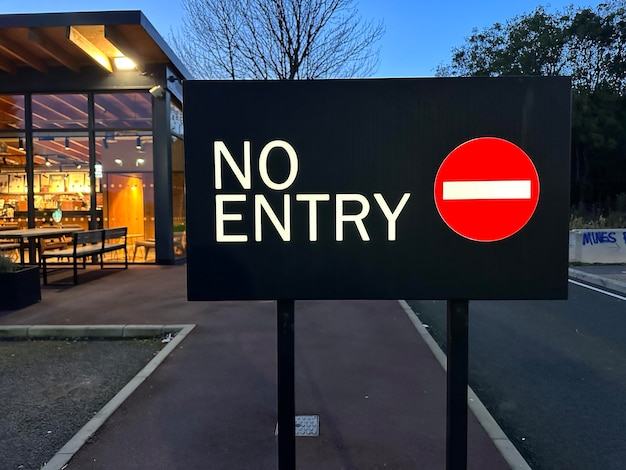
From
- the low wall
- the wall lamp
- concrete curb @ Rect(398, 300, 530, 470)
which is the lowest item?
concrete curb @ Rect(398, 300, 530, 470)

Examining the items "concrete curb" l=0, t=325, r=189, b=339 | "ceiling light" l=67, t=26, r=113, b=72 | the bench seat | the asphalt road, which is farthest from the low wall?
"ceiling light" l=67, t=26, r=113, b=72

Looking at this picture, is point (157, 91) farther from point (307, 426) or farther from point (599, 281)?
point (599, 281)

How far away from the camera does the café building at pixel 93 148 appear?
11.1 meters

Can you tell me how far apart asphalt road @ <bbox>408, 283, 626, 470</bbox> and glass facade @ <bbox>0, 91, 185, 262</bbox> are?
8.54 meters

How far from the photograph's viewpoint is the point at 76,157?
37.7 feet

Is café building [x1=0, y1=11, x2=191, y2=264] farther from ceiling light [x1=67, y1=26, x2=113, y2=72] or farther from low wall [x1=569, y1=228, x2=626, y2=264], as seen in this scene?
low wall [x1=569, y1=228, x2=626, y2=264]

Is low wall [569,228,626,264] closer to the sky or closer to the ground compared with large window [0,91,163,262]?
closer to the ground

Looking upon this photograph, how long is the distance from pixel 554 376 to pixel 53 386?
15.4 feet

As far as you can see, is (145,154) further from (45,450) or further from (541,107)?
(541,107)

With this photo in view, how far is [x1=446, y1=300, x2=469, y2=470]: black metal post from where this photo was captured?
5.74 feet

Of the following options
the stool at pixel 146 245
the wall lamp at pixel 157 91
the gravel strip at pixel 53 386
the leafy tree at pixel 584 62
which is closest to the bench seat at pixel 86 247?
the stool at pixel 146 245

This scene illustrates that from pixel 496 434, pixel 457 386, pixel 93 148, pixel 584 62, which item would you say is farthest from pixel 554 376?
pixel 584 62

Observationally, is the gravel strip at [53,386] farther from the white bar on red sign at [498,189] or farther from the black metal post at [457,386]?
the white bar on red sign at [498,189]

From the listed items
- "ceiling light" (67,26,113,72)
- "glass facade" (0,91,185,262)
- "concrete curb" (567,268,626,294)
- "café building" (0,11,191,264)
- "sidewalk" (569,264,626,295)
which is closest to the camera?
"concrete curb" (567,268,626,294)
